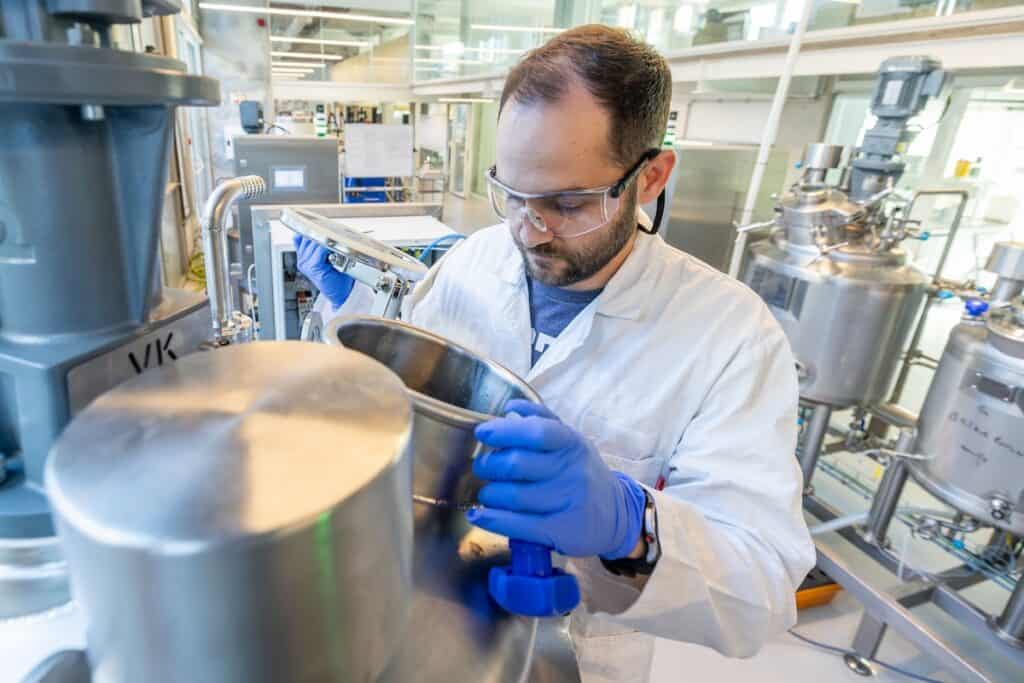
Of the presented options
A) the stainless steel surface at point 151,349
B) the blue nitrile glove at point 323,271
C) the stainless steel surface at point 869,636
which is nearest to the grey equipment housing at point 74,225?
the stainless steel surface at point 151,349

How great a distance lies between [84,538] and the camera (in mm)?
210

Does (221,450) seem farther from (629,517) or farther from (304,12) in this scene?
(304,12)

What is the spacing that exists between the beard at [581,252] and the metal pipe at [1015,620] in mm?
1768

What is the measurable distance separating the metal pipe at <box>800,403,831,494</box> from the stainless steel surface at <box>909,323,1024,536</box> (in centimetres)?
41

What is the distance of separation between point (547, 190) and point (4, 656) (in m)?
0.68

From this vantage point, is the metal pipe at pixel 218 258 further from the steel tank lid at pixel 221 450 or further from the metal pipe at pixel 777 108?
the metal pipe at pixel 777 108

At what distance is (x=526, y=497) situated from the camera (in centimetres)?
50

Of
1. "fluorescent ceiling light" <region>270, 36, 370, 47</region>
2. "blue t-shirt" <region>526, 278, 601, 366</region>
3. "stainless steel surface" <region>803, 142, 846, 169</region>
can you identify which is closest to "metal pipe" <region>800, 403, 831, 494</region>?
"stainless steel surface" <region>803, 142, 846, 169</region>

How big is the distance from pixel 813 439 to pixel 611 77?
201cm

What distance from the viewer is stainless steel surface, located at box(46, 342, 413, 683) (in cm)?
21

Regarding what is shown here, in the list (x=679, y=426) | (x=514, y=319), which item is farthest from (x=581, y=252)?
(x=679, y=426)

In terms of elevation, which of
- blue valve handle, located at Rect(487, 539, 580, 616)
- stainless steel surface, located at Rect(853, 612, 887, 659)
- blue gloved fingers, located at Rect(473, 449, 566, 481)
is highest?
blue gloved fingers, located at Rect(473, 449, 566, 481)

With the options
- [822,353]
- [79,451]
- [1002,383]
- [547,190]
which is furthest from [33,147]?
[822,353]

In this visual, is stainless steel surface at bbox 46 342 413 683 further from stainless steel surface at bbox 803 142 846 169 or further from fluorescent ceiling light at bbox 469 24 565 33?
fluorescent ceiling light at bbox 469 24 565 33
